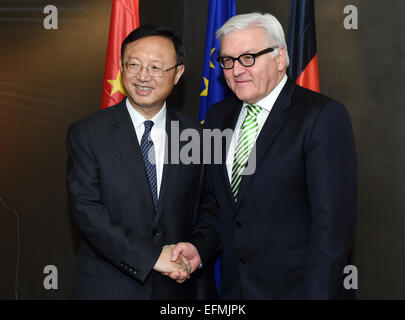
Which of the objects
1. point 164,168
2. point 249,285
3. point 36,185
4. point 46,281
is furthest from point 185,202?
point 46,281

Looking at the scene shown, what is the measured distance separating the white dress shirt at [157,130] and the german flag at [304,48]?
1158 mm

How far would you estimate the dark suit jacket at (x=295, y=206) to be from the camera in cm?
190

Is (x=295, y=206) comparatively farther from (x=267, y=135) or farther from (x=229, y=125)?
(x=229, y=125)

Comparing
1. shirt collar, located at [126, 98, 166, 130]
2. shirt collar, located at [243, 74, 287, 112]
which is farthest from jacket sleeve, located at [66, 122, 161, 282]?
shirt collar, located at [243, 74, 287, 112]

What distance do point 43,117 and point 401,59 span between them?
8.33ft

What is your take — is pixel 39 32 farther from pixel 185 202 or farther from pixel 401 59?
pixel 401 59

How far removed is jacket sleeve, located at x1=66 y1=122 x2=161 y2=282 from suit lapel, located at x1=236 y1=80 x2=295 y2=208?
49 centimetres

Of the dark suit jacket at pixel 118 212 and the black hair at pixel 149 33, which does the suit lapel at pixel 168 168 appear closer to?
the dark suit jacket at pixel 118 212

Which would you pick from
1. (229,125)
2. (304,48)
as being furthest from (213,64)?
(229,125)

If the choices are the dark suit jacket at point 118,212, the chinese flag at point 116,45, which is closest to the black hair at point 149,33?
the dark suit jacket at point 118,212

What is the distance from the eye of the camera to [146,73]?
218 centimetres

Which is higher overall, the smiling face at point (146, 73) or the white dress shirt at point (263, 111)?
the smiling face at point (146, 73)

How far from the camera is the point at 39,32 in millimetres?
3184

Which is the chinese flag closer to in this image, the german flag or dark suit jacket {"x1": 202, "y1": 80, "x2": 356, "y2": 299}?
the german flag
